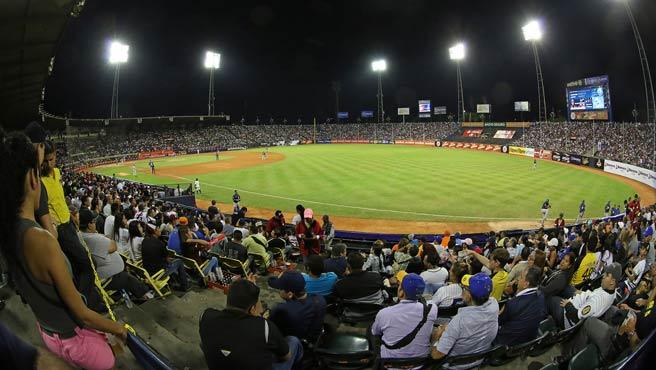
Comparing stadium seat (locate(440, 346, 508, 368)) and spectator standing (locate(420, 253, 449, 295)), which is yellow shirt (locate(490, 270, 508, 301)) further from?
stadium seat (locate(440, 346, 508, 368))

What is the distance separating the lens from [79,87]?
56.4 metres

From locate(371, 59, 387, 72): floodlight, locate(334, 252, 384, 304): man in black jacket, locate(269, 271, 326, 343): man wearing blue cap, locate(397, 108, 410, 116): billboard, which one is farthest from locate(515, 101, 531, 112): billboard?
locate(269, 271, 326, 343): man wearing blue cap

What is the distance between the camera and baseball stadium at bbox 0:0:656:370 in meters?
4.05

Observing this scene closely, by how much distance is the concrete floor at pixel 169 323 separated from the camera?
427 cm

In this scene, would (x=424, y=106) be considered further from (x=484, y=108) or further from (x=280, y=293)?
(x=280, y=293)

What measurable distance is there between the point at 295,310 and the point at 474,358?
2.16 m

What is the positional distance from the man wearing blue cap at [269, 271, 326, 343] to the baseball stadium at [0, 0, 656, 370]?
3 centimetres

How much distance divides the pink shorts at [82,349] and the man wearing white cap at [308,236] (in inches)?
297

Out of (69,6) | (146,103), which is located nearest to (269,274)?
(69,6)

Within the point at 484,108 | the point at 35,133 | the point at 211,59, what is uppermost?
the point at 211,59

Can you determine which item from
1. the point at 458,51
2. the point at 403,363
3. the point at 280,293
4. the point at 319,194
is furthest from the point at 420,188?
the point at 458,51

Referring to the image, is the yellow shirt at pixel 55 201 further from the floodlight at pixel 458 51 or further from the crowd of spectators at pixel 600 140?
the floodlight at pixel 458 51

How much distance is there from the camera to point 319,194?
3198 cm

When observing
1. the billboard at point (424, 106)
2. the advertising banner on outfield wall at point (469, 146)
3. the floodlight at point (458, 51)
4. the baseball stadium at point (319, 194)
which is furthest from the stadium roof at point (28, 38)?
the billboard at point (424, 106)
